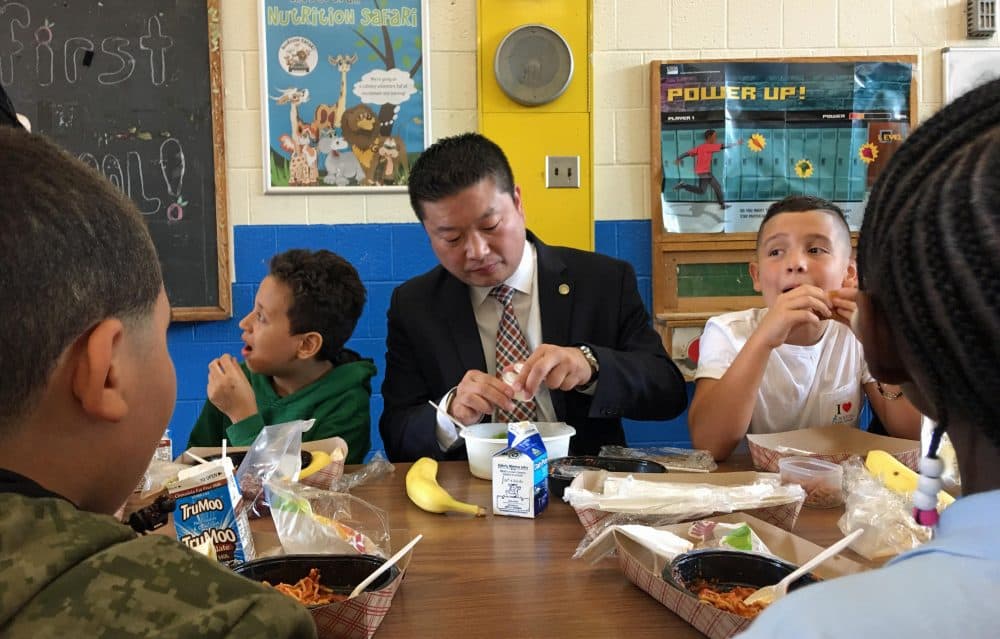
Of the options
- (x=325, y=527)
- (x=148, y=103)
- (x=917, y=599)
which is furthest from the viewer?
(x=148, y=103)

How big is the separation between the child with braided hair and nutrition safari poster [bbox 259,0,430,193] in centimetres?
254

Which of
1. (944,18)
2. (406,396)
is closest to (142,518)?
(406,396)

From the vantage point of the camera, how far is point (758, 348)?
1.64m

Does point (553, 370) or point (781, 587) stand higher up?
point (553, 370)

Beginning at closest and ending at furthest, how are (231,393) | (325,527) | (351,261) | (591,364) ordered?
(325,527), (591,364), (231,393), (351,261)

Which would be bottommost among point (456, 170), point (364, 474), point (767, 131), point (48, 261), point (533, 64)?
point (364, 474)

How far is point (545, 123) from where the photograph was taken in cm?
295

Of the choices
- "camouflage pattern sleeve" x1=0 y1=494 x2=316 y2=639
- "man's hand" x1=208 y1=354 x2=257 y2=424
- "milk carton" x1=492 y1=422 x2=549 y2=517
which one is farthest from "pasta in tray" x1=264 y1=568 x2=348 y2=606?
"man's hand" x1=208 y1=354 x2=257 y2=424

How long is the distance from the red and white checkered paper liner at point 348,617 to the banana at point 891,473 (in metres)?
0.79

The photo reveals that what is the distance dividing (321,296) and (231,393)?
40 centimetres

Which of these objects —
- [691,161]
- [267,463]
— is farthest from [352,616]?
[691,161]

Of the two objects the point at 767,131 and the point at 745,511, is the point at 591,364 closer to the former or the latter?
the point at 745,511

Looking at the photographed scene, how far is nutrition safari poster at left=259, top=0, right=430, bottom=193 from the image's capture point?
2.91 meters

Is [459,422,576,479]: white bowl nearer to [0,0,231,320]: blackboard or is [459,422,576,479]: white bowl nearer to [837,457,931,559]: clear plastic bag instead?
[837,457,931,559]: clear plastic bag
